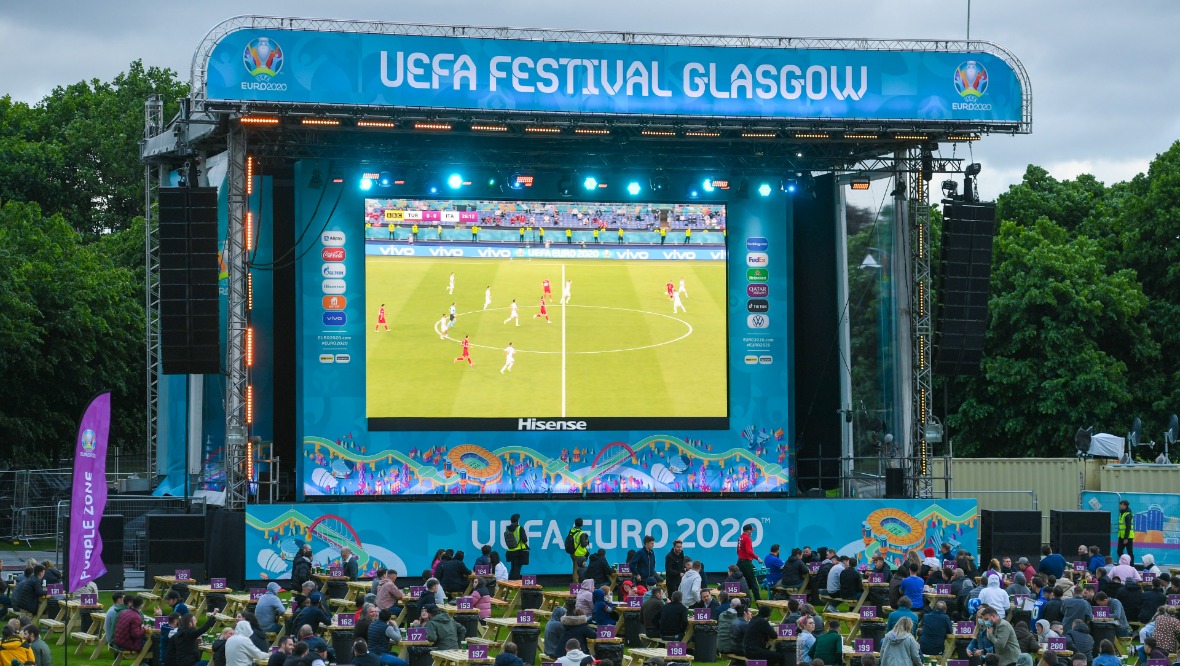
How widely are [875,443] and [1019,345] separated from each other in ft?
40.9

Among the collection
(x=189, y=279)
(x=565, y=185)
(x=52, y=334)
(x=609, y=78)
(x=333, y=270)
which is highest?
(x=609, y=78)

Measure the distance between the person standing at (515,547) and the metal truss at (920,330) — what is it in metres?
7.60

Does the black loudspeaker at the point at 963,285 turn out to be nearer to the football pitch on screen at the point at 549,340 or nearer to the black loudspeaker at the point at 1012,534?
the black loudspeaker at the point at 1012,534

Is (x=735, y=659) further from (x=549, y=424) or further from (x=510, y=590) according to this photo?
(x=549, y=424)

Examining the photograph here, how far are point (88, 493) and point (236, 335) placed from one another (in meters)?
9.55

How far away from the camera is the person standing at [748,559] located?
25136 mm

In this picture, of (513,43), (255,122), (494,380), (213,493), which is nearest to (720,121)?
(513,43)

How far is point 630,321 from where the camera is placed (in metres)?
29.9

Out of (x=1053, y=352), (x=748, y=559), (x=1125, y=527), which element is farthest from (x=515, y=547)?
(x=1053, y=352)

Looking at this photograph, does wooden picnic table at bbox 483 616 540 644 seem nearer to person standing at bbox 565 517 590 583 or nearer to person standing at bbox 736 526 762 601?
person standing at bbox 736 526 762 601

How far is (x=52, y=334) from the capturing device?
39188 millimetres

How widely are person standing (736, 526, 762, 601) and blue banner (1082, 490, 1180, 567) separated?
8.71 meters

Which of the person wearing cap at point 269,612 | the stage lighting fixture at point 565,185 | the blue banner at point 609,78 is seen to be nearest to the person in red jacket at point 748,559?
the stage lighting fixture at point 565,185

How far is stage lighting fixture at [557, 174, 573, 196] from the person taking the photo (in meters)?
29.6
